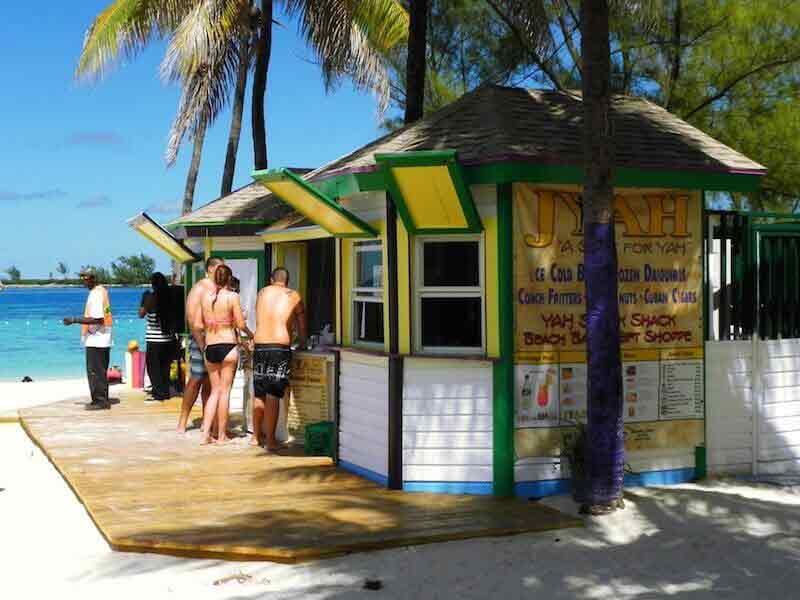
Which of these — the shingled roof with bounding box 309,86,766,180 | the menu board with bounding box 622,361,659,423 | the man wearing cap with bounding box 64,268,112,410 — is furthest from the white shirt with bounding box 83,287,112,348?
the menu board with bounding box 622,361,659,423

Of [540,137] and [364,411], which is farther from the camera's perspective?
[364,411]

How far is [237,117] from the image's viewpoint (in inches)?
863

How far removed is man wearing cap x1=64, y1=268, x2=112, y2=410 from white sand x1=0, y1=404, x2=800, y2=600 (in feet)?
19.1

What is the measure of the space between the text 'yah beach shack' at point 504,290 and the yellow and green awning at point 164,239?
215 inches

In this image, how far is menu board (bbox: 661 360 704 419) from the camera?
8820 millimetres

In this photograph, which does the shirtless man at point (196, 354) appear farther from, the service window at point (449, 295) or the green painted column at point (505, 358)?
the green painted column at point (505, 358)

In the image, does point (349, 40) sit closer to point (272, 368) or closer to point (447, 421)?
point (272, 368)

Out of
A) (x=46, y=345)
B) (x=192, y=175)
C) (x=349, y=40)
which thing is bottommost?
(x=46, y=345)

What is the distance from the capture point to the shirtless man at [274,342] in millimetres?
10320

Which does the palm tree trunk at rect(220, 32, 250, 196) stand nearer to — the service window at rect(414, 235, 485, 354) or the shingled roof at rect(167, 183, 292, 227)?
the shingled roof at rect(167, 183, 292, 227)

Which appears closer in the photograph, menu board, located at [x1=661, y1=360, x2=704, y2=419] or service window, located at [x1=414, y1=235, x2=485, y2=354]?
service window, located at [x1=414, y1=235, x2=485, y2=354]

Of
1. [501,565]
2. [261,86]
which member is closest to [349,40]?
[261,86]

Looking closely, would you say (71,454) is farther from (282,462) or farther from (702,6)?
(702,6)

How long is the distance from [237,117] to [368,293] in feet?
43.9
